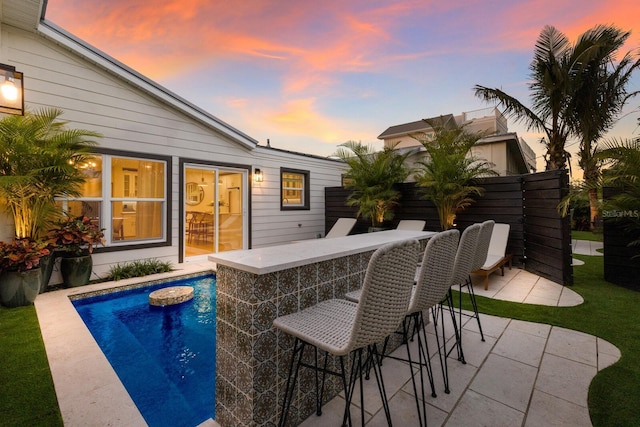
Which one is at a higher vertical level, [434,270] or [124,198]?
[124,198]

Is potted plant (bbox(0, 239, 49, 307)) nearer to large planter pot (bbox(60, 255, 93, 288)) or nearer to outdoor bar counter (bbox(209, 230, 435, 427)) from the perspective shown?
large planter pot (bbox(60, 255, 93, 288))

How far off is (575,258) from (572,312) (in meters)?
4.78

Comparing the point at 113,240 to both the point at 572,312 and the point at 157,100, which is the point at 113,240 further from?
the point at 572,312

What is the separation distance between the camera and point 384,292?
4.10 ft

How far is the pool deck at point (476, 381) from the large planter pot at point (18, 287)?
766 millimetres

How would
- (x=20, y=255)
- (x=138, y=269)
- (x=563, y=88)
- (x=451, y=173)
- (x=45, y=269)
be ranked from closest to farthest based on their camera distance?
(x=20, y=255) → (x=45, y=269) → (x=138, y=269) → (x=451, y=173) → (x=563, y=88)

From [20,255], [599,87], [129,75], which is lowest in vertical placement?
[20,255]

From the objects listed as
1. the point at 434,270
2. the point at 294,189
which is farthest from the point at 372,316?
the point at 294,189

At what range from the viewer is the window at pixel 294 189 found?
8.55 m

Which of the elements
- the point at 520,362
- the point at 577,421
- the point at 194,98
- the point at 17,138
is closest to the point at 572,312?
the point at 520,362

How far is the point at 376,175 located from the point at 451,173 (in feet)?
6.06

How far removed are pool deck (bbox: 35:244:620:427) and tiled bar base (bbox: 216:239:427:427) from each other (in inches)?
9.5

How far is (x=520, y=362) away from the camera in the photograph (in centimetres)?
244

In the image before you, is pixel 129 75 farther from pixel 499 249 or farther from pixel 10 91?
pixel 499 249
